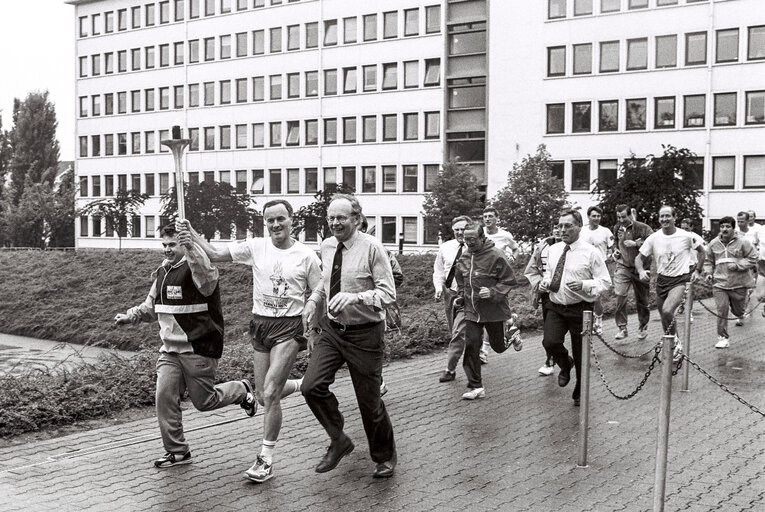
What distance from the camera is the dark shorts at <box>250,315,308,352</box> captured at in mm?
7266

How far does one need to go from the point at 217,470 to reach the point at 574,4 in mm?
56247

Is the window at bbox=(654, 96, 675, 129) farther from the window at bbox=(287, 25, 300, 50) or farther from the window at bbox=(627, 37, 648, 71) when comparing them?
the window at bbox=(287, 25, 300, 50)

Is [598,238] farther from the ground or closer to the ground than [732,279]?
farther from the ground

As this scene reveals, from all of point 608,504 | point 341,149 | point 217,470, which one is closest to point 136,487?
point 217,470

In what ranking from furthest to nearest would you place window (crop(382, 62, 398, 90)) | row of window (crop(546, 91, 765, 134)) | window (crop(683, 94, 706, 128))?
window (crop(382, 62, 398, 90)), window (crop(683, 94, 706, 128)), row of window (crop(546, 91, 765, 134))

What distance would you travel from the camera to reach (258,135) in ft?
243

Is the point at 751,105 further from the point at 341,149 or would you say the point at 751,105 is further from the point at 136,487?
the point at 136,487

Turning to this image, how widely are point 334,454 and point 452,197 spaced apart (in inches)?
1754

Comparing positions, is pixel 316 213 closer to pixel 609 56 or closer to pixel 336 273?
pixel 609 56

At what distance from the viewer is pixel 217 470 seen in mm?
7379

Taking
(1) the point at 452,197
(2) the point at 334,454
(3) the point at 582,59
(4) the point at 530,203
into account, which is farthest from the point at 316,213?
(2) the point at 334,454

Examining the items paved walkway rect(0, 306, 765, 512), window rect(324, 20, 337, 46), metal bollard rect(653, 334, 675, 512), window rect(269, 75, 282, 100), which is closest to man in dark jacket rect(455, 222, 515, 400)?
paved walkway rect(0, 306, 765, 512)

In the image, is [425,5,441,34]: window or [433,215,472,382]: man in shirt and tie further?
[425,5,441,34]: window

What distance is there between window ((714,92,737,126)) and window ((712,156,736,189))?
6.53ft
